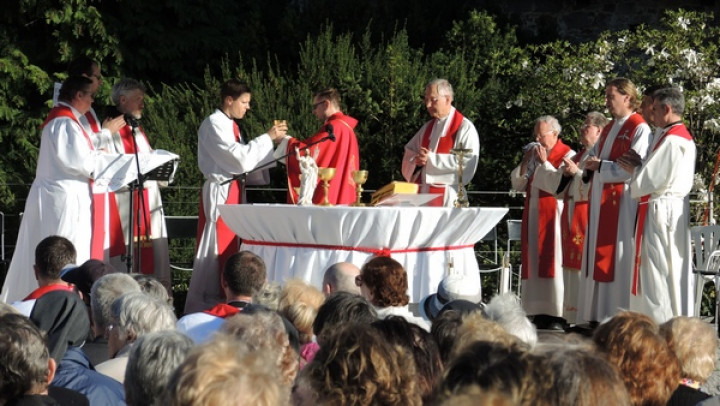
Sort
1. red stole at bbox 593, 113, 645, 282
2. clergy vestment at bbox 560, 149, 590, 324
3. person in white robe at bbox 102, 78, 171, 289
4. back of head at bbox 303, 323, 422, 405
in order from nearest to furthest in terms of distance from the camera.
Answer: back of head at bbox 303, 323, 422, 405 < red stole at bbox 593, 113, 645, 282 < person in white robe at bbox 102, 78, 171, 289 < clergy vestment at bbox 560, 149, 590, 324

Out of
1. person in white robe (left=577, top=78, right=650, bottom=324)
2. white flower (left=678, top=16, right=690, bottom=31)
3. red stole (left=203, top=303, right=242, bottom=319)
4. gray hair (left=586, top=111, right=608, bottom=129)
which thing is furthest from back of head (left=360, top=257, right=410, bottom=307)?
white flower (left=678, top=16, right=690, bottom=31)

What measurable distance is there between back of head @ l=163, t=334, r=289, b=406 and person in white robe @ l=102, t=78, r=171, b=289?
6732 mm

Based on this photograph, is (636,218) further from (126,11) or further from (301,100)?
(126,11)

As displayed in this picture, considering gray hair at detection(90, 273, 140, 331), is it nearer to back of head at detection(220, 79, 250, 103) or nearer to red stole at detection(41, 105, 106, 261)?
red stole at detection(41, 105, 106, 261)

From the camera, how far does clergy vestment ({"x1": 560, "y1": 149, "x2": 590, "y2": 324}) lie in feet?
32.5

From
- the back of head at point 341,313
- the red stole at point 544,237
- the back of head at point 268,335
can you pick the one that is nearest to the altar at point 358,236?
the red stole at point 544,237

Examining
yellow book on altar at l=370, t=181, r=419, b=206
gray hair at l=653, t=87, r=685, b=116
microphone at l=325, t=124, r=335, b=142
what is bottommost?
yellow book on altar at l=370, t=181, r=419, b=206

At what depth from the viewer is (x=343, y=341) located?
9.83 ft

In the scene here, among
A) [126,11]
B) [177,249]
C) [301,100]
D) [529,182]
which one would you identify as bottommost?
[177,249]

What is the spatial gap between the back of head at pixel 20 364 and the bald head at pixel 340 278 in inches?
118

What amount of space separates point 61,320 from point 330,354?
1986 mm

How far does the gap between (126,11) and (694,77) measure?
800 cm

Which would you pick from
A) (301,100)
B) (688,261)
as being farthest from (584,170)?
(301,100)

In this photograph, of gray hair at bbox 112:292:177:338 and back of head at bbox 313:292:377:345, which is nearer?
back of head at bbox 313:292:377:345
